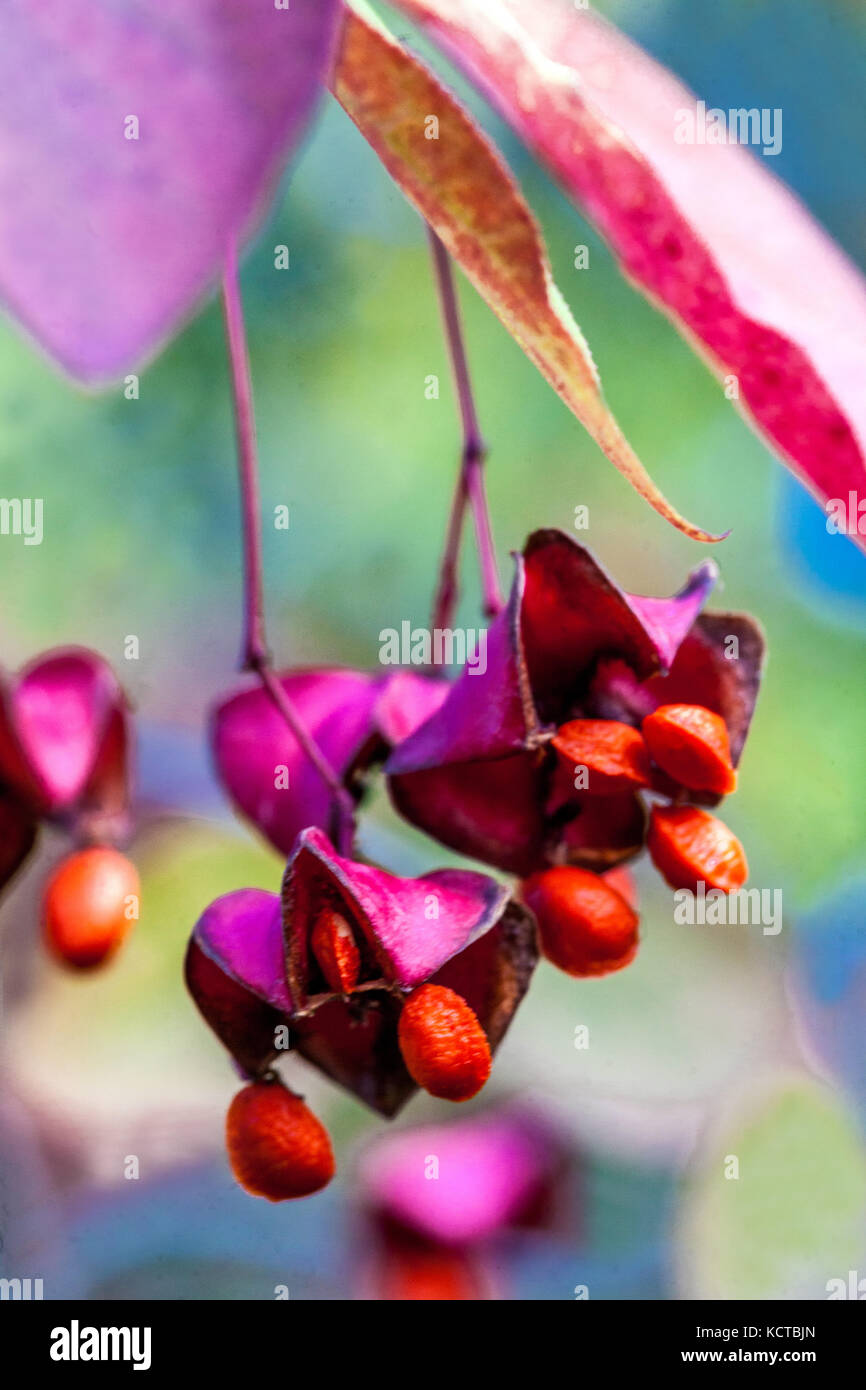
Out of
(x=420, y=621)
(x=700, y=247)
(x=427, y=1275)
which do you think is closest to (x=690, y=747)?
(x=700, y=247)

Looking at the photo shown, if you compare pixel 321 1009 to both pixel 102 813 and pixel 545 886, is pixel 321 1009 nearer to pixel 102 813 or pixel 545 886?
pixel 545 886

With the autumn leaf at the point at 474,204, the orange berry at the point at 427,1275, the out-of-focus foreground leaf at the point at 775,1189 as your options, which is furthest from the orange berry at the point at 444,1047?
the out-of-focus foreground leaf at the point at 775,1189

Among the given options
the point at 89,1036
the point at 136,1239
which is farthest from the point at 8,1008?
the point at 136,1239

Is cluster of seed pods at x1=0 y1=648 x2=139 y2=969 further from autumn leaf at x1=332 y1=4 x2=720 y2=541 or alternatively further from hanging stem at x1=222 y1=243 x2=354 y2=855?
autumn leaf at x1=332 y1=4 x2=720 y2=541

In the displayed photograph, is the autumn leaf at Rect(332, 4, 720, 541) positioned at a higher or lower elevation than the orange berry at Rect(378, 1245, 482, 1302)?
higher

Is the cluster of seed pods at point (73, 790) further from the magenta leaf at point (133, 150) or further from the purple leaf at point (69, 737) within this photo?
the magenta leaf at point (133, 150)

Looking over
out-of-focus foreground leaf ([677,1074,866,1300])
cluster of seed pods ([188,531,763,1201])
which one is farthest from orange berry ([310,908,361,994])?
out-of-focus foreground leaf ([677,1074,866,1300])
